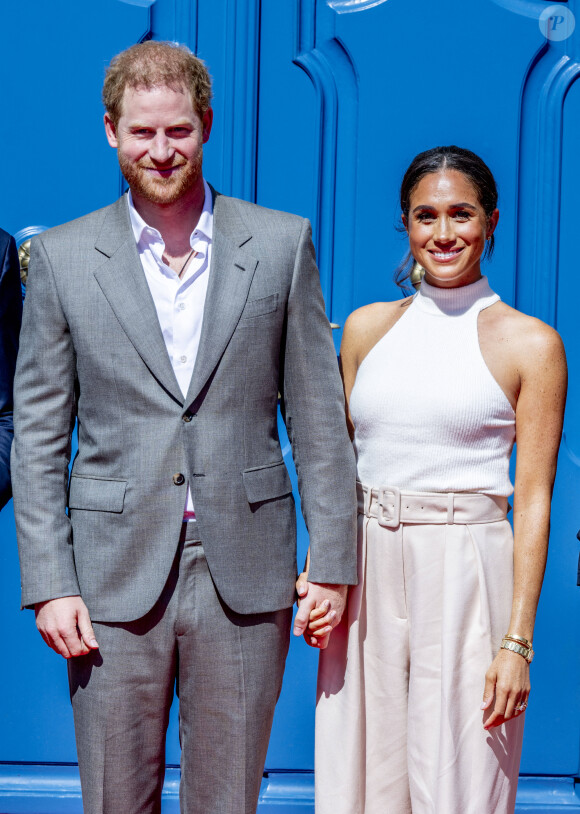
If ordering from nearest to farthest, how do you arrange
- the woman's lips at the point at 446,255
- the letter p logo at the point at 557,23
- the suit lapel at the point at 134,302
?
the suit lapel at the point at 134,302 < the woman's lips at the point at 446,255 < the letter p logo at the point at 557,23

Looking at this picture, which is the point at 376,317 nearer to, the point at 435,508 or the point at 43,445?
the point at 435,508

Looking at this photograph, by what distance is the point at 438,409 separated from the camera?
5.99 ft

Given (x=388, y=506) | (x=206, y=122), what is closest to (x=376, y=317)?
(x=388, y=506)

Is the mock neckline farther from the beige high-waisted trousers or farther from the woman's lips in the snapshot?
the beige high-waisted trousers

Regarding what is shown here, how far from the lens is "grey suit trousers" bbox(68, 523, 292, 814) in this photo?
1772mm

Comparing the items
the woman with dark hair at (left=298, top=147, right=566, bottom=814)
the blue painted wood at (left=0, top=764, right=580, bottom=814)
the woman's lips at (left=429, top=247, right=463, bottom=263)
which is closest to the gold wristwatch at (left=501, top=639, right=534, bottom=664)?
the woman with dark hair at (left=298, top=147, right=566, bottom=814)

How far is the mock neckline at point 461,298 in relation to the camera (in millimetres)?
1929

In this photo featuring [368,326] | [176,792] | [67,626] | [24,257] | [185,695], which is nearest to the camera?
[67,626]

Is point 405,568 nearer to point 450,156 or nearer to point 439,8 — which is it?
point 450,156

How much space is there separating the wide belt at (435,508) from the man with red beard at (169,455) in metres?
0.08

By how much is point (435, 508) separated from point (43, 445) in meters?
0.73

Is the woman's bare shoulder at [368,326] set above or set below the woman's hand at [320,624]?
above

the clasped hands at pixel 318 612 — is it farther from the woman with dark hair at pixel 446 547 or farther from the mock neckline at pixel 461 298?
the mock neckline at pixel 461 298

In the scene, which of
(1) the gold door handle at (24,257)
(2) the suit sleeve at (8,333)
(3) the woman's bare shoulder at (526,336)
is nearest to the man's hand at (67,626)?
(2) the suit sleeve at (8,333)
